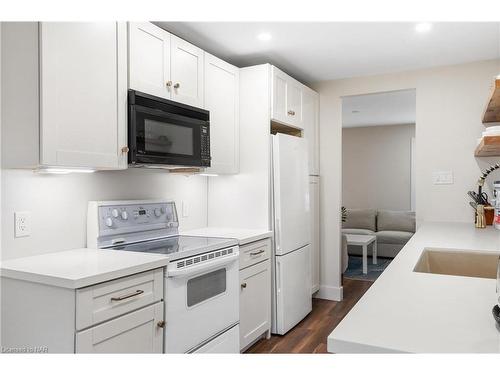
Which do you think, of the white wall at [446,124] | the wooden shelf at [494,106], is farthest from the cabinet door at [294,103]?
the wooden shelf at [494,106]

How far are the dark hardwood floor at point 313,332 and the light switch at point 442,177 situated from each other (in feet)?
4.71

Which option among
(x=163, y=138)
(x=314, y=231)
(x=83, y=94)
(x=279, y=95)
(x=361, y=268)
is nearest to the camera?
(x=83, y=94)

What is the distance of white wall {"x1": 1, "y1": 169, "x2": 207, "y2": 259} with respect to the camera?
185cm

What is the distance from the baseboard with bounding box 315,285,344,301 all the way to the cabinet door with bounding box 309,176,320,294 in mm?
112

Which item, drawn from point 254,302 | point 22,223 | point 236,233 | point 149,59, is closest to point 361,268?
point 254,302

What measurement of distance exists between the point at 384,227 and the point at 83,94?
18.3 ft

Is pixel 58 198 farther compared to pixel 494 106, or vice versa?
pixel 494 106

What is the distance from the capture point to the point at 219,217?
10.5ft

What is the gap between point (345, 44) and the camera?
2.93m

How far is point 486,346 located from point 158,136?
1.88 m

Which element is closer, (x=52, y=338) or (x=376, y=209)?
(x=52, y=338)

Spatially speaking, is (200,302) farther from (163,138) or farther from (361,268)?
(361,268)
